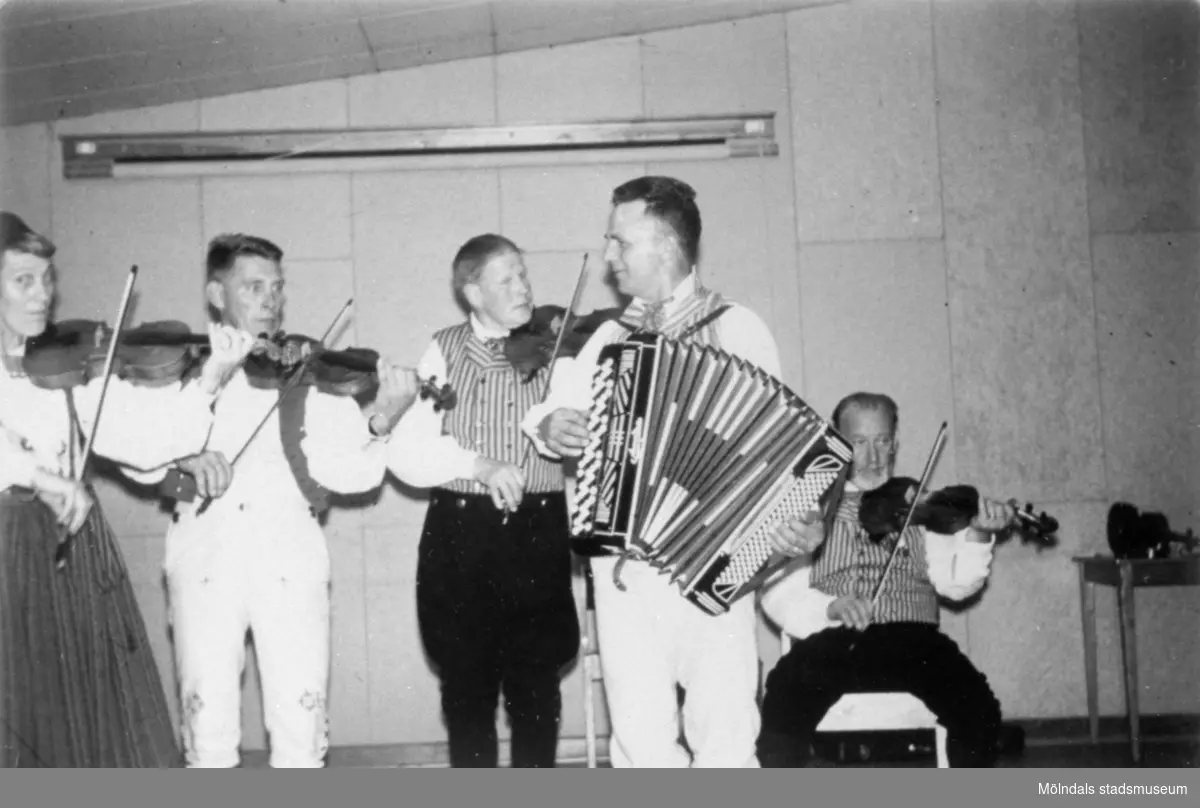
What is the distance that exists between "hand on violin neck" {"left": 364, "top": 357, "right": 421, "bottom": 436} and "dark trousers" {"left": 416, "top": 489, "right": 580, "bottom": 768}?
10.4 inches

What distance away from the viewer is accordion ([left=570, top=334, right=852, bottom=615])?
291cm

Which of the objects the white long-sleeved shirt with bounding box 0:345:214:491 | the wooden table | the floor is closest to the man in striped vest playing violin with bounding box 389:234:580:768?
the white long-sleeved shirt with bounding box 0:345:214:491

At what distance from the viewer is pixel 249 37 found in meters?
4.01

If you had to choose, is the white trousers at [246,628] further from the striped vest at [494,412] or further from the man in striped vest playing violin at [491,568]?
the striped vest at [494,412]

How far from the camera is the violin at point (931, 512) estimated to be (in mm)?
3527

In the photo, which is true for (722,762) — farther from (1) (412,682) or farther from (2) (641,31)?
(2) (641,31)

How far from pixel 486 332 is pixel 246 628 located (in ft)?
3.23

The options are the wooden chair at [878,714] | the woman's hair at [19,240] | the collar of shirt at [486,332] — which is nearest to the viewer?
the woman's hair at [19,240]

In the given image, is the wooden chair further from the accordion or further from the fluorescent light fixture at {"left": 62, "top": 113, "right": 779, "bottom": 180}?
the fluorescent light fixture at {"left": 62, "top": 113, "right": 779, "bottom": 180}

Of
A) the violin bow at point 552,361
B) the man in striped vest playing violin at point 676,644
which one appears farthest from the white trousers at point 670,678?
the violin bow at point 552,361

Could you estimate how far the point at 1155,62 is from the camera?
4.94 meters

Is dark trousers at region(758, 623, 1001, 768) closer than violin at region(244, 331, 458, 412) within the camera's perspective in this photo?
No

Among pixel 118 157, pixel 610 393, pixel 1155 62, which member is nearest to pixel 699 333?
pixel 610 393

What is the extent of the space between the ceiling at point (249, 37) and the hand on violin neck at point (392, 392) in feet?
3.71
